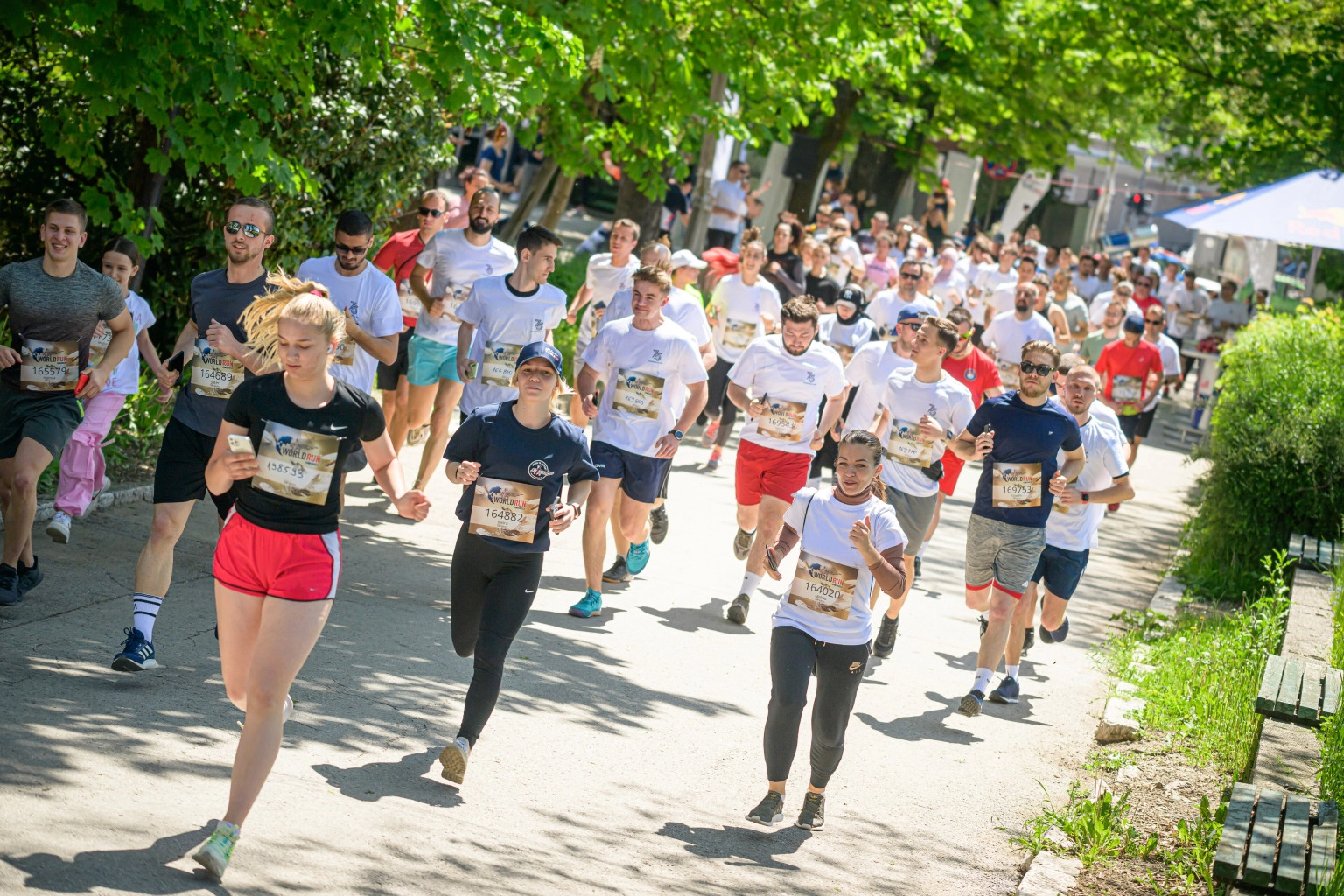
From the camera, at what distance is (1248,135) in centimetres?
2612

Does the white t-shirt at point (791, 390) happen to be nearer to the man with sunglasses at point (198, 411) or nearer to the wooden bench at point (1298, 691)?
the wooden bench at point (1298, 691)

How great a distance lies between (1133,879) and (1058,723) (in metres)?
2.31

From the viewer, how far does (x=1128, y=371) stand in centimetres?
1434

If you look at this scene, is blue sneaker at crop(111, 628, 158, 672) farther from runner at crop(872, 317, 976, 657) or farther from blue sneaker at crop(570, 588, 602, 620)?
runner at crop(872, 317, 976, 657)

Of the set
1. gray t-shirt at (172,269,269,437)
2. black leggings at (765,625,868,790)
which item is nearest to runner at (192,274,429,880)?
gray t-shirt at (172,269,269,437)

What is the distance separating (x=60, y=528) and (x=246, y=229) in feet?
8.13

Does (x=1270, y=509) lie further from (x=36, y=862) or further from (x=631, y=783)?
(x=36, y=862)

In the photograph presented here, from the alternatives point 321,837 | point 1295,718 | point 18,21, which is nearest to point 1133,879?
point 1295,718

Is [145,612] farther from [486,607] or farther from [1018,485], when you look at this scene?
[1018,485]

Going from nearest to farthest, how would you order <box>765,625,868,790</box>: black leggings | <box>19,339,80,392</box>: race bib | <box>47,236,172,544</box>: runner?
<box>765,625,868,790</box>: black leggings, <box>19,339,80,392</box>: race bib, <box>47,236,172,544</box>: runner

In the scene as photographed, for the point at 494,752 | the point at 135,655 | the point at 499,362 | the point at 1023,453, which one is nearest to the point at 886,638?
the point at 1023,453

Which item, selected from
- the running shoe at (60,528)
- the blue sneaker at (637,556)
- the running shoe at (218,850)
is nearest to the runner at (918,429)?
the blue sneaker at (637,556)

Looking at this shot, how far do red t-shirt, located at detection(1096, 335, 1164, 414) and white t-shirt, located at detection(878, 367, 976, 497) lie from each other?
589 centimetres

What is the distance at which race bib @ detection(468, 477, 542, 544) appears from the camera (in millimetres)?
6055
